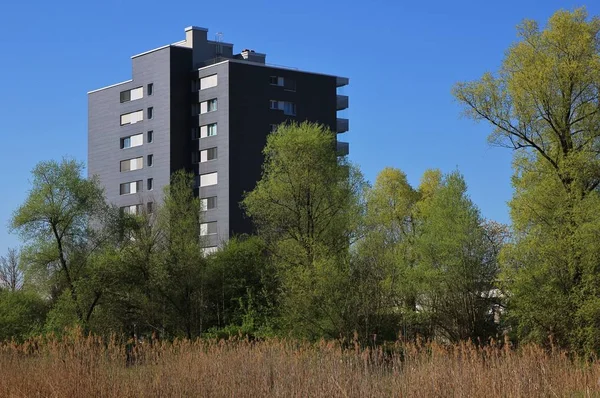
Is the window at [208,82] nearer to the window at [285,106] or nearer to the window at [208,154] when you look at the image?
the window at [285,106]

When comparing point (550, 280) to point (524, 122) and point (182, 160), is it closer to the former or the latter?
point (524, 122)

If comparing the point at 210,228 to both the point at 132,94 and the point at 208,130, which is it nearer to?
the point at 208,130

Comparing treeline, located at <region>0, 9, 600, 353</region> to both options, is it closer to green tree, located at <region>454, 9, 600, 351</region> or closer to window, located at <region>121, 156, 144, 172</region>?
green tree, located at <region>454, 9, 600, 351</region>

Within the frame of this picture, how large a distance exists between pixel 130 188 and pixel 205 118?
34.0 ft

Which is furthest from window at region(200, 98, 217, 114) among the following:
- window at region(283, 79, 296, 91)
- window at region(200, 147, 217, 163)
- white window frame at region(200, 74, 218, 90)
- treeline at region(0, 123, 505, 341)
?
treeline at region(0, 123, 505, 341)

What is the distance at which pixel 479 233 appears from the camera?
45.6 m

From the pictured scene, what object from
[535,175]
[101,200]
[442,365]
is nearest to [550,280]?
[535,175]

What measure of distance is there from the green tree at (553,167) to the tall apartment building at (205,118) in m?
40.0

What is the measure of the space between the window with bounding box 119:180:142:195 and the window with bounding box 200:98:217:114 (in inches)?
355

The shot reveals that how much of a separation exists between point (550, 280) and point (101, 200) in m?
27.7

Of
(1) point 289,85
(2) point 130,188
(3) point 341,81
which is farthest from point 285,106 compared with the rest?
(2) point 130,188

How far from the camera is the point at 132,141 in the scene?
84.3 meters

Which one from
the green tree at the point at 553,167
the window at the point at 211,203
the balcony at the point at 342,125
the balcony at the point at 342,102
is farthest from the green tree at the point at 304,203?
the balcony at the point at 342,102

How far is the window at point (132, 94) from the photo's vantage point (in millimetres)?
83306
